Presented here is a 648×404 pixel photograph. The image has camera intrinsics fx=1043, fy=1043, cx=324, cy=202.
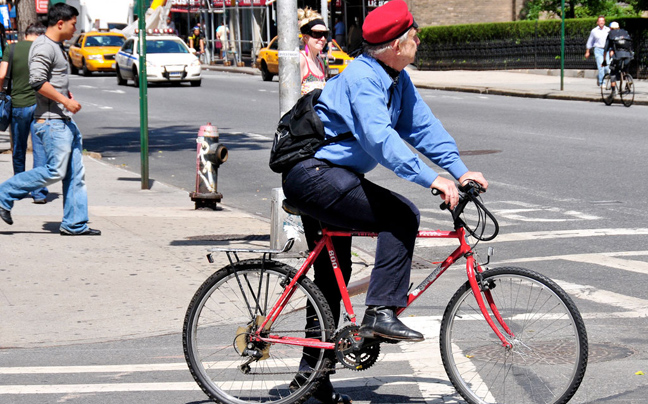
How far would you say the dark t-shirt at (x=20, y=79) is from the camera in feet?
33.9

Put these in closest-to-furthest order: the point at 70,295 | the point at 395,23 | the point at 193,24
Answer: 1. the point at 395,23
2. the point at 70,295
3. the point at 193,24

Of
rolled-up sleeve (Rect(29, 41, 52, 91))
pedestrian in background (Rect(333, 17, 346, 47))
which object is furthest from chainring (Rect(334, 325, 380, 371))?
pedestrian in background (Rect(333, 17, 346, 47))

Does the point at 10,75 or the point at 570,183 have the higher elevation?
the point at 10,75

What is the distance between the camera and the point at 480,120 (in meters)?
20.4

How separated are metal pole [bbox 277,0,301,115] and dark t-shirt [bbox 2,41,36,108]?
3.45m

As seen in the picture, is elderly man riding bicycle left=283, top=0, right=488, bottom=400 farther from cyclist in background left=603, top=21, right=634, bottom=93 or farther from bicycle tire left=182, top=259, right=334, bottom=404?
cyclist in background left=603, top=21, right=634, bottom=93

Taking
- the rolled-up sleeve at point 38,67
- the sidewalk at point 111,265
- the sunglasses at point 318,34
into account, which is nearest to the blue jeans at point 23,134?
the sidewalk at point 111,265

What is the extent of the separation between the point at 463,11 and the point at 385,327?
137ft

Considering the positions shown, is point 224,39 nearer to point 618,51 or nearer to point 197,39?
point 197,39

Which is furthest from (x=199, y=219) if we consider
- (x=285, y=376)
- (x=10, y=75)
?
(x=285, y=376)

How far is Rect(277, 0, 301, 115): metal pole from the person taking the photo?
25.7ft

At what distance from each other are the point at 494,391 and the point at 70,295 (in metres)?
3.41

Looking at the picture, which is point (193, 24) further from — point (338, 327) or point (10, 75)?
point (338, 327)

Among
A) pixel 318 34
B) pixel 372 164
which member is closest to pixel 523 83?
pixel 318 34
